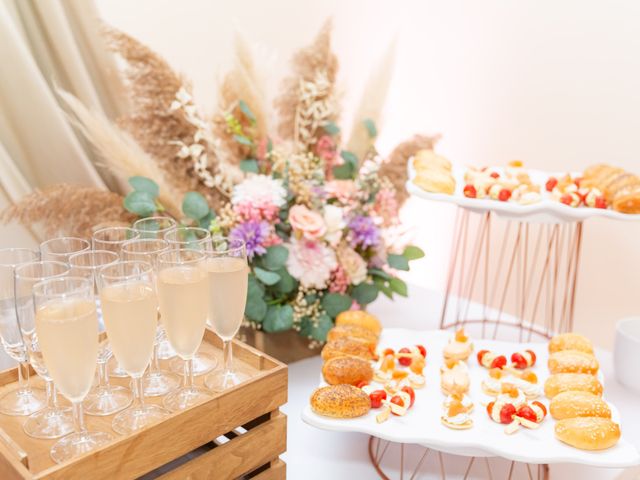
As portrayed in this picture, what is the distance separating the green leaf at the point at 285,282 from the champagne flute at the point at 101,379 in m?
0.51

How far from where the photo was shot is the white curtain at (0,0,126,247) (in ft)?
4.36

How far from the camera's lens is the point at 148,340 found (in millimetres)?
754

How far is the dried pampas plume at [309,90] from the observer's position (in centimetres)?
150

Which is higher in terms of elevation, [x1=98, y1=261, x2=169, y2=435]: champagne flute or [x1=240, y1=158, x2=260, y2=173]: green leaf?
[x1=240, y1=158, x2=260, y2=173]: green leaf

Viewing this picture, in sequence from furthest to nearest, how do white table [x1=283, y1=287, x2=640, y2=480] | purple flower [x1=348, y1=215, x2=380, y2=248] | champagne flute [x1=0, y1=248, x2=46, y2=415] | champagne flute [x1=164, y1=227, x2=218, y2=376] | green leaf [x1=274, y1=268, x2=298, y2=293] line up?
1. purple flower [x1=348, y1=215, x2=380, y2=248]
2. green leaf [x1=274, y1=268, x2=298, y2=293]
3. white table [x1=283, y1=287, x2=640, y2=480]
4. champagne flute [x1=164, y1=227, x2=218, y2=376]
5. champagne flute [x1=0, y1=248, x2=46, y2=415]

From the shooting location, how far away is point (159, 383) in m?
0.88

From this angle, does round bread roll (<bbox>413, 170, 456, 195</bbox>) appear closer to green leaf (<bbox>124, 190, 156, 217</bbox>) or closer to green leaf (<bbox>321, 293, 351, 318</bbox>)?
green leaf (<bbox>321, 293, 351, 318</bbox>)

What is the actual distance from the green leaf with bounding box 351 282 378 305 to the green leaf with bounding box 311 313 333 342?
0.40 feet

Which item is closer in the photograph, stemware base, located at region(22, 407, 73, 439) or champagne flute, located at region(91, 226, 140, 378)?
stemware base, located at region(22, 407, 73, 439)

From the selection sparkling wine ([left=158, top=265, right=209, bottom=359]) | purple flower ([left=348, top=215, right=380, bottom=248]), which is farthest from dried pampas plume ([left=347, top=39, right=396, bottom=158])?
sparkling wine ([left=158, top=265, right=209, bottom=359])

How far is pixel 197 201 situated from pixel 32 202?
1.01ft

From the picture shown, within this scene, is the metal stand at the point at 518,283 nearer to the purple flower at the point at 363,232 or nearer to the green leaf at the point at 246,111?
the purple flower at the point at 363,232

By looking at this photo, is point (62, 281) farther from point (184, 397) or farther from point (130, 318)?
point (184, 397)

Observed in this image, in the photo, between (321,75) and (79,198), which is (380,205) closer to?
(321,75)
